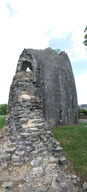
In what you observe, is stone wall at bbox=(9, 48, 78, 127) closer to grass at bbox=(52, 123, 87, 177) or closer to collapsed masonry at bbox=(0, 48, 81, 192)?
collapsed masonry at bbox=(0, 48, 81, 192)

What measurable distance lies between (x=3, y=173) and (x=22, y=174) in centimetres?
94

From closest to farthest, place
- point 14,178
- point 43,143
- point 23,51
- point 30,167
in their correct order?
1. point 14,178
2. point 30,167
3. point 43,143
4. point 23,51

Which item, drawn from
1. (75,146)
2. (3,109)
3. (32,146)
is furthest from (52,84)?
(3,109)

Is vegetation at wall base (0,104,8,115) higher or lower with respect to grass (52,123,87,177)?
higher

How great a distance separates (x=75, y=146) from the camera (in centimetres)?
1103

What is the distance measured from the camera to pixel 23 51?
1706cm

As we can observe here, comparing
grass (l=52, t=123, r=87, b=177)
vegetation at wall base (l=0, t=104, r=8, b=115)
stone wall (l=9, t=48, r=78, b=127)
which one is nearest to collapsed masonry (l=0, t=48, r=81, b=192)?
stone wall (l=9, t=48, r=78, b=127)

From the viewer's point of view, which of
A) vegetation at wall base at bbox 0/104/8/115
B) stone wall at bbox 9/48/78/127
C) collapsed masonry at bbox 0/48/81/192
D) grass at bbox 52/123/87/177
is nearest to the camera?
collapsed masonry at bbox 0/48/81/192

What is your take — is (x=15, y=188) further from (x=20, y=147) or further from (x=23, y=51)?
(x=23, y=51)

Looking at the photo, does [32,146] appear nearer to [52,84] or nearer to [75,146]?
[75,146]

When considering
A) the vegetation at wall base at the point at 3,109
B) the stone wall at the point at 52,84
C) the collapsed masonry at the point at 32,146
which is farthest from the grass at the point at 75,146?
the vegetation at wall base at the point at 3,109

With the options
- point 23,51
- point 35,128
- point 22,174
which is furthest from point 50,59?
point 22,174

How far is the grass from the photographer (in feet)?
29.2

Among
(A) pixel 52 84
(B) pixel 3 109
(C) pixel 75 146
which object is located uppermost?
(A) pixel 52 84
